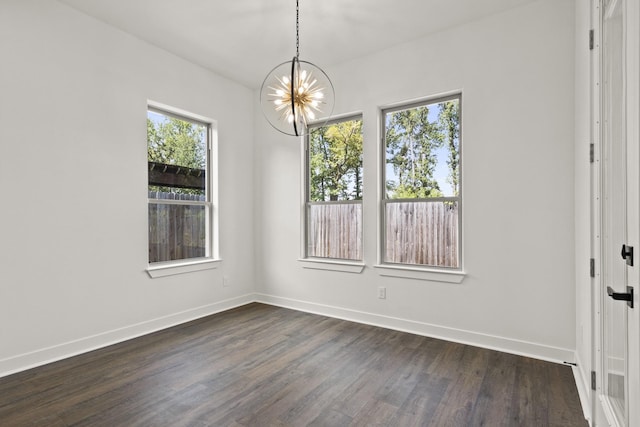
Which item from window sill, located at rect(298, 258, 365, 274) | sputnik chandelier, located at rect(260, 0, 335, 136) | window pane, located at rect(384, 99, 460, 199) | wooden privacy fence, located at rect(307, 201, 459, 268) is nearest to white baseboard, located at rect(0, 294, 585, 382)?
window sill, located at rect(298, 258, 365, 274)

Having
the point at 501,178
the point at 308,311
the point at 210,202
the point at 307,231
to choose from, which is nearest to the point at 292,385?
the point at 308,311

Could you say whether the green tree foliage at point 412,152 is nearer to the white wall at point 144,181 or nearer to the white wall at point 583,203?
the white wall at point 144,181

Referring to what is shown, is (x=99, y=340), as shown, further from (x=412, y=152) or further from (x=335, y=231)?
(x=412, y=152)

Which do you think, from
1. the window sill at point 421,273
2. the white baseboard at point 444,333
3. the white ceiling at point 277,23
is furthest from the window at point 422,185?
the white ceiling at point 277,23

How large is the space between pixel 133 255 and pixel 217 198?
1222 millimetres

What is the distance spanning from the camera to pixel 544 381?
7.82 feet

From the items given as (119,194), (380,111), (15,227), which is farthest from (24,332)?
(380,111)

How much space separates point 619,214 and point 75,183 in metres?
3.76

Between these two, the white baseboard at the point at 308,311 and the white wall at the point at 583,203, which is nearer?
the white wall at the point at 583,203

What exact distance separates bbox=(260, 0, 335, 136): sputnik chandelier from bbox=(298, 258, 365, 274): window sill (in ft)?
5.82

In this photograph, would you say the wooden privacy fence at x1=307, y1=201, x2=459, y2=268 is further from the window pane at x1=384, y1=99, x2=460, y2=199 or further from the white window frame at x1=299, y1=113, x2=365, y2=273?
the window pane at x1=384, y1=99, x2=460, y2=199

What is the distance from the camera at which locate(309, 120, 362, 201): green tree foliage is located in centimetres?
392

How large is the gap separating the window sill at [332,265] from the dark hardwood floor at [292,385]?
0.78 m

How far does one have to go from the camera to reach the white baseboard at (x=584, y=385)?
1.97 m
